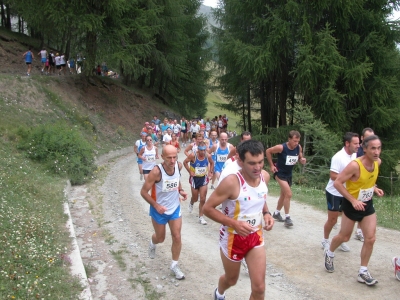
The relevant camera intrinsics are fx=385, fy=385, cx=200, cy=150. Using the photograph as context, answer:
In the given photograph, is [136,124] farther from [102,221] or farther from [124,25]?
[102,221]

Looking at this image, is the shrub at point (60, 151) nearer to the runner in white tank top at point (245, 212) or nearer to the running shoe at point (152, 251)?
the running shoe at point (152, 251)

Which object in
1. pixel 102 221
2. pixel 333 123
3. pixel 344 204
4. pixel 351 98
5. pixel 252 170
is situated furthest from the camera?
pixel 351 98

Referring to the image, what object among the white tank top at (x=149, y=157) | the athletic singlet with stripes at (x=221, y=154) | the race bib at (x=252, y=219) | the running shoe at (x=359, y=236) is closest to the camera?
the race bib at (x=252, y=219)

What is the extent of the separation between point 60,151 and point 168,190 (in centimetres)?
976

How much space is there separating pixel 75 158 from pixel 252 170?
11.8 m

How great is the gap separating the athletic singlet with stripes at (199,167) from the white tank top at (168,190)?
2685 millimetres

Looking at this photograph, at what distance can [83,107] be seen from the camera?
2459cm

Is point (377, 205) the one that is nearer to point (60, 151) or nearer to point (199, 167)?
point (199, 167)

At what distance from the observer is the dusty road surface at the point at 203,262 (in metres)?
5.69

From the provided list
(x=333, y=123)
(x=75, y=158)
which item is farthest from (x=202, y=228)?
(x=333, y=123)

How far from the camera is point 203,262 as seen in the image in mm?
6828

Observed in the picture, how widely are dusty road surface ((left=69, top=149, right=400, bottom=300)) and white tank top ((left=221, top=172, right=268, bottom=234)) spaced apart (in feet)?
5.90

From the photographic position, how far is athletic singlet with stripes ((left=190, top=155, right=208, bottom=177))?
9016mm

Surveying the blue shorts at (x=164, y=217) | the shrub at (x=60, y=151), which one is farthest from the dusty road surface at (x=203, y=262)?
the shrub at (x=60, y=151)
